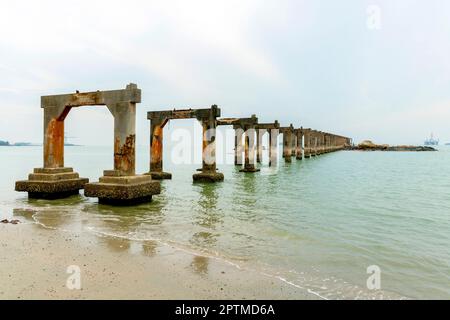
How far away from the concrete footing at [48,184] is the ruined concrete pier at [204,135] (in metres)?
7.35

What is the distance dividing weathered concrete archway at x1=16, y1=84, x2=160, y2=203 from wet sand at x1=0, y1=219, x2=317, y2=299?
410 cm

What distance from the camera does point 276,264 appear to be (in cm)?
565

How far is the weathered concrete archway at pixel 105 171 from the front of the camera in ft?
35.2

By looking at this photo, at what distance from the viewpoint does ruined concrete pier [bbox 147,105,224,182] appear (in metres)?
18.5

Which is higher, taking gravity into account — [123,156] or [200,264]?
[123,156]

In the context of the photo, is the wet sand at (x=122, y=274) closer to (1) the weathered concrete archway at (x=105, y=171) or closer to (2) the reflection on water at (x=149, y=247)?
(2) the reflection on water at (x=149, y=247)

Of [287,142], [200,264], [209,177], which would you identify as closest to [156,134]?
[209,177]

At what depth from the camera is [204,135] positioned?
733 inches

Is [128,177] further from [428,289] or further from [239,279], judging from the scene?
[428,289]

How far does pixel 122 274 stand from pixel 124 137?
6.78 metres

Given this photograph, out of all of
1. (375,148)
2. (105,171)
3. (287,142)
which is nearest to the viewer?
(105,171)

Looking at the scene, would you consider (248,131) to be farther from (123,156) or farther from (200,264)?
(200,264)

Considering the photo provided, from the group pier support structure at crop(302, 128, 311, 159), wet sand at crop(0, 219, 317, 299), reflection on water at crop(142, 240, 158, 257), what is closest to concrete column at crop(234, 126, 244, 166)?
pier support structure at crop(302, 128, 311, 159)

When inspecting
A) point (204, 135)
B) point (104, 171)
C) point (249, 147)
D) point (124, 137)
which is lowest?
point (104, 171)
